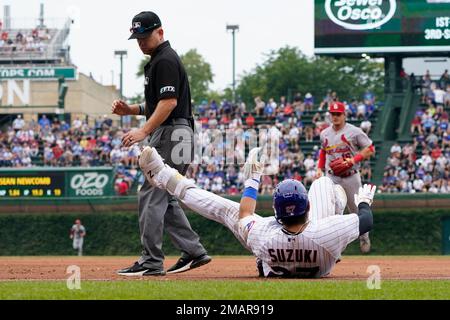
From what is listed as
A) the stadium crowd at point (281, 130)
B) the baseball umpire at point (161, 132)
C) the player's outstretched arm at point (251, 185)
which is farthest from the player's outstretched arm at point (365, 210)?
the stadium crowd at point (281, 130)

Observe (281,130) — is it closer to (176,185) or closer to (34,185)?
(34,185)

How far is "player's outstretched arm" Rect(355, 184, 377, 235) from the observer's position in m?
8.73

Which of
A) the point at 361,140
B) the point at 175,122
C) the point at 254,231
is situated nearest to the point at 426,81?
the point at 361,140

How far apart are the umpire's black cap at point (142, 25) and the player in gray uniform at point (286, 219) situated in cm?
127

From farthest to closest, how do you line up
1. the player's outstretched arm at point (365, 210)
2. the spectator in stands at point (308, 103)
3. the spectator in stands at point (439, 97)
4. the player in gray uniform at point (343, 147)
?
the spectator in stands at point (308, 103) → the spectator in stands at point (439, 97) → the player in gray uniform at point (343, 147) → the player's outstretched arm at point (365, 210)

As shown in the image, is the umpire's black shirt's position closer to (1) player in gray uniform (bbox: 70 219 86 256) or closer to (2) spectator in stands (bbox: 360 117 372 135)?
(1) player in gray uniform (bbox: 70 219 86 256)

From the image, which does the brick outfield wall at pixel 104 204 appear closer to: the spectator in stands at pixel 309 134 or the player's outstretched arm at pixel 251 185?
the spectator in stands at pixel 309 134

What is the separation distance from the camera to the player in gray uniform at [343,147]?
13.5m

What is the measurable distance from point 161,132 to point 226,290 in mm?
2581

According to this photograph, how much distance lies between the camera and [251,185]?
8.99m

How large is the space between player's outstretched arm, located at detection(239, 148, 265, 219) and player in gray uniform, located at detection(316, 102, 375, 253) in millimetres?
4445

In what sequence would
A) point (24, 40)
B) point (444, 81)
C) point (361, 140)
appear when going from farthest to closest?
point (24, 40), point (444, 81), point (361, 140)

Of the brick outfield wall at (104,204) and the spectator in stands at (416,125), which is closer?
the brick outfield wall at (104,204)
